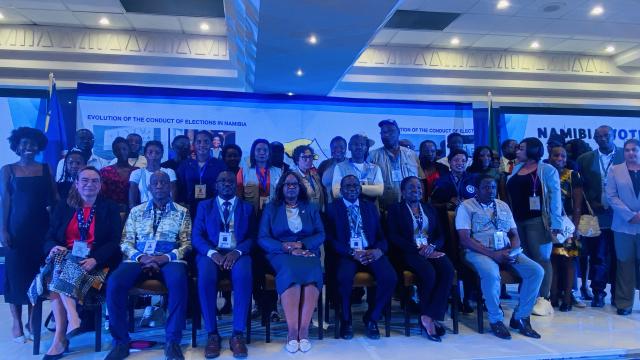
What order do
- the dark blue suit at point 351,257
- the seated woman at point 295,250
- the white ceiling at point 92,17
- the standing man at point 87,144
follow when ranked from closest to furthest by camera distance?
the seated woman at point 295,250 → the dark blue suit at point 351,257 → the standing man at point 87,144 → the white ceiling at point 92,17

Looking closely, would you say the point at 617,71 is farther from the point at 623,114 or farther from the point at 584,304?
the point at 584,304

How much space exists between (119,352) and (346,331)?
1508mm

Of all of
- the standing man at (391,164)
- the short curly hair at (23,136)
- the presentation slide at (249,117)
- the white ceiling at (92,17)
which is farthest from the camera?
the white ceiling at (92,17)

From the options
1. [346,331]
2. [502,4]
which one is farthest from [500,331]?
[502,4]

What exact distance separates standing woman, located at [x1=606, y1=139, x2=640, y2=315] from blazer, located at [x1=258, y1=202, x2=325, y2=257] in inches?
103

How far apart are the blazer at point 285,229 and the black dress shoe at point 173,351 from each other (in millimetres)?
850

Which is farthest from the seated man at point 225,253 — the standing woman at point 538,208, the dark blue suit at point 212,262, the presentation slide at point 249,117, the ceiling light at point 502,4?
the ceiling light at point 502,4

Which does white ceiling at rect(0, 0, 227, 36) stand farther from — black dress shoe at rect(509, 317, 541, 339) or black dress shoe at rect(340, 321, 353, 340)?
black dress shoe at rect(509, 317, 541, 339)

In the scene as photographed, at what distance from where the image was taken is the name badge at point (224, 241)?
3314 mm

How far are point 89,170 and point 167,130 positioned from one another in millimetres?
1696

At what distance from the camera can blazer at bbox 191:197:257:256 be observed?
331 cm

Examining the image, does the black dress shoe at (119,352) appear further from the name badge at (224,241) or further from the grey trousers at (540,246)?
the grey trousers at (540,246)

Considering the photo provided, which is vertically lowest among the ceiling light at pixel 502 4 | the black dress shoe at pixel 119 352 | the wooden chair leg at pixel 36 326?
the black dress shoe at pixel 119 352

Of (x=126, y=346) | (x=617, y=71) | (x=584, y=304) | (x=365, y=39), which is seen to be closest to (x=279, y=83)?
(x=365, y=39)
